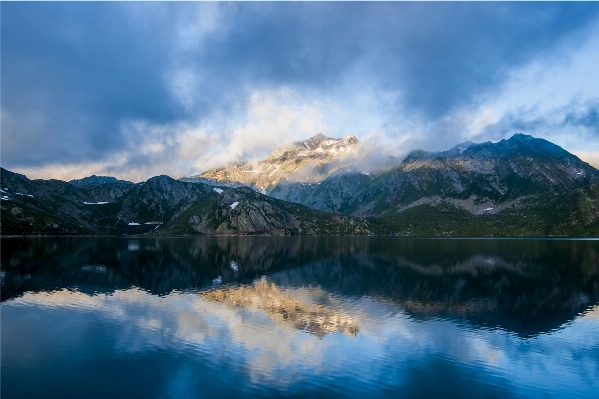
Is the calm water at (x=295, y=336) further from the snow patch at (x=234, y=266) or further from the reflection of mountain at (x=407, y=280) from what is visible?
the snow patch at (x=234, y=266)

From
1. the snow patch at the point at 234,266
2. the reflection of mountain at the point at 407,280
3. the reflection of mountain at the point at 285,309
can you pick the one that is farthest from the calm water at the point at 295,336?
the snow patch at the point at 234,266

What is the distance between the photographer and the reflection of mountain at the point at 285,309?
56531mm

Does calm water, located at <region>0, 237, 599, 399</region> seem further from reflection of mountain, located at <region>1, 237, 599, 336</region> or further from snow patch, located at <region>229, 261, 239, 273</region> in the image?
snow patch, located at <region>229, 261, 239, 273</region>

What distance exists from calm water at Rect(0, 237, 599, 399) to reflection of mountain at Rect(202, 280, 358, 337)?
15.3 inches

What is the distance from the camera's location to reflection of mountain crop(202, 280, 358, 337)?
5653 cm

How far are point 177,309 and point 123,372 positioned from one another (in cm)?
2824

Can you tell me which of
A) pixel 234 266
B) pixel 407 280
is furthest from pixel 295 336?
pixel 234 266

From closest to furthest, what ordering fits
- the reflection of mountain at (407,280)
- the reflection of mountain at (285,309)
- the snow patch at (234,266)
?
the reflection of mountain at (285,309) → the reflection of mountain at (407,280) → the snow patch at (234,266)

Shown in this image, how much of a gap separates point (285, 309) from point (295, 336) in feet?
57.4

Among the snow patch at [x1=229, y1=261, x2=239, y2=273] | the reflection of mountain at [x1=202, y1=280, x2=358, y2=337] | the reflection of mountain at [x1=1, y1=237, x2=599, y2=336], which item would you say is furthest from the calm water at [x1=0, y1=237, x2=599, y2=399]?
the snow patch at [x1=229, y1=261, x2=239, y2=273]

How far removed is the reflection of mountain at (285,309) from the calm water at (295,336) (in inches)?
15.3

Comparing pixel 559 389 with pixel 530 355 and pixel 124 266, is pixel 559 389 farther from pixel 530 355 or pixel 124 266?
pixel 124 266

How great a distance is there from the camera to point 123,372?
37906mm

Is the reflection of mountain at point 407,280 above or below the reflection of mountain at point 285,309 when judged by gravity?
above
